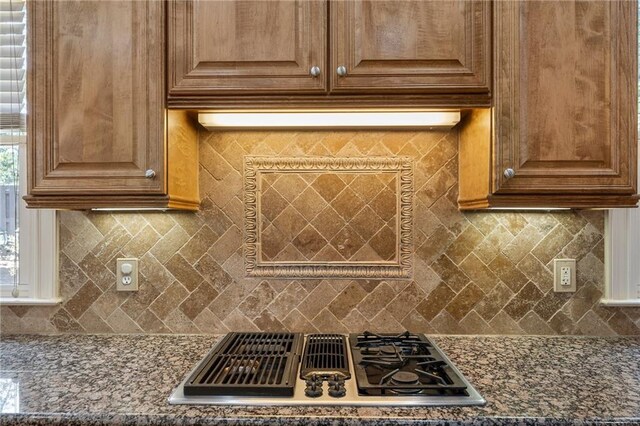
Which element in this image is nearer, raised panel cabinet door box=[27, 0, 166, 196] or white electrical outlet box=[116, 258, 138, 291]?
raised panel cabinet door box=[27, 0, 166, 196]

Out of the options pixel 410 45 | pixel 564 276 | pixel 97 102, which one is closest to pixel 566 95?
pixel 410 45

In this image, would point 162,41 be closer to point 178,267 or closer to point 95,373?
point 178,267

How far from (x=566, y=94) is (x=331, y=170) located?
811 millimetres

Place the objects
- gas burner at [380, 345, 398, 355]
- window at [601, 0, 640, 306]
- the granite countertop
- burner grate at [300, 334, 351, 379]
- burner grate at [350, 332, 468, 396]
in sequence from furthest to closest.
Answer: window at [601, 0, 640, 306]
gas burner at [380, 345, 398, 355]
burner grate at [300, 334, 351, 379]
burner grate at [350, 332, 468, 396]
the granite countertop

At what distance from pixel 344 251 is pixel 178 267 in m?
0.65

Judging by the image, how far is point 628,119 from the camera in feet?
4.14

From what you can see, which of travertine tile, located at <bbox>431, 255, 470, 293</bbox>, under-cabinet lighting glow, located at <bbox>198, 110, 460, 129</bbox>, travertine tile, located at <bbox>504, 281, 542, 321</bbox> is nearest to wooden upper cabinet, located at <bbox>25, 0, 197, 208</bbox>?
under-cabinet lighting glow, located at <bbox>198, 110, 460, 129</bbox>

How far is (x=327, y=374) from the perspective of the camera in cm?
119

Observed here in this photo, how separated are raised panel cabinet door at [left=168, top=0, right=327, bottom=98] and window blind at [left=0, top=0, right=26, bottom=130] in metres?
0.78

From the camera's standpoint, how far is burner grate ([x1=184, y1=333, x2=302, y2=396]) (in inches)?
42.5

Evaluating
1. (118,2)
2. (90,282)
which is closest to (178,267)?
(90,282)

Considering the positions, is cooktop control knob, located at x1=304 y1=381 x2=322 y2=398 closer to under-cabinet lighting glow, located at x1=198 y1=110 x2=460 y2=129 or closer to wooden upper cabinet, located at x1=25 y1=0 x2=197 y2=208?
wooden upper cabinet, located at x1=25 y1=0 x2=197 y2=208

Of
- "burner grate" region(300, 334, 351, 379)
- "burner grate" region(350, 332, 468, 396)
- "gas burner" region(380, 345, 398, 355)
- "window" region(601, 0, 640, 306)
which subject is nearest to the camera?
"burner grate" region(350, 332, 468, 396)

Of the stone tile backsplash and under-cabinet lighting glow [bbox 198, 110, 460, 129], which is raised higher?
under-cabinet lighting glow [bbox 198, 110, 460, 129]
